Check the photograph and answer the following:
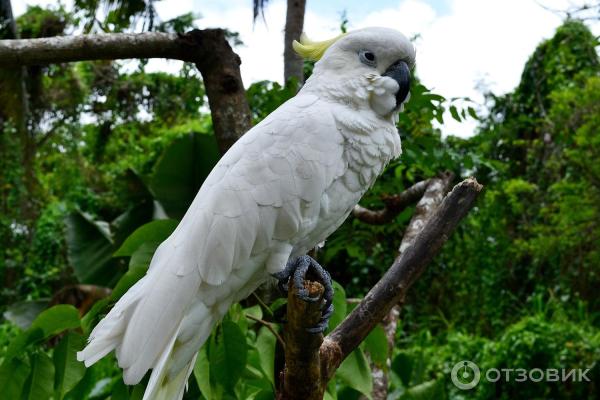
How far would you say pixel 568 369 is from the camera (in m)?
4.60

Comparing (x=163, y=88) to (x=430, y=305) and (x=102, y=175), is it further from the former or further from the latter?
(x=430, y=305)

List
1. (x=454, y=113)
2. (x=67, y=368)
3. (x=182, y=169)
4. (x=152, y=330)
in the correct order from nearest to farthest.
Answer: (x=152, y=330), (x=67, y=368), (x=454, y=113), (x=182, y=169)

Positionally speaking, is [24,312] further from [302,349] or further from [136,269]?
[302,349]

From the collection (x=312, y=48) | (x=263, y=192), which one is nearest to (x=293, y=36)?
(x=312, y=48)

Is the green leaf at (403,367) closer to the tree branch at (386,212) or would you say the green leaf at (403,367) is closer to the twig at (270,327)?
the tree branch at (386,212)

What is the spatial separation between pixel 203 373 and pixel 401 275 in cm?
70

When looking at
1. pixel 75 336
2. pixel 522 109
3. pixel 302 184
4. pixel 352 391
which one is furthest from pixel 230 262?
pixel 522 109

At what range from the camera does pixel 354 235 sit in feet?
12.2

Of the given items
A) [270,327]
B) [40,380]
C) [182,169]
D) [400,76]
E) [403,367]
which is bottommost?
[403,367]

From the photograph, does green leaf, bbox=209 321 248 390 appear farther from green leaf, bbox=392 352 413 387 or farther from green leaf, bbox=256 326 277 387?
green leaf, bbox=392 352 413 387

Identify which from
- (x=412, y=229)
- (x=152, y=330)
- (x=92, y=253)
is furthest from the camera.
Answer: (x=92, y=253)

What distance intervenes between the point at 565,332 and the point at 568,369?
11.3 inches

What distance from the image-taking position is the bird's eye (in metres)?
1.99

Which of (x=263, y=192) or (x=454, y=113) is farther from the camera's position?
(x=454, y=113)
